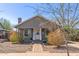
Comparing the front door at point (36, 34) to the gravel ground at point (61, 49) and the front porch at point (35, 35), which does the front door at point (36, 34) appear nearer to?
the front porch at point (35, 35)

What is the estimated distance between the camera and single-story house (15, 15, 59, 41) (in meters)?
6.89

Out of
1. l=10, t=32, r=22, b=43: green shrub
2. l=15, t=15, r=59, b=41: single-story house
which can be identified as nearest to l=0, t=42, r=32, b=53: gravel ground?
l=10, t=32, r=22, b=43: green shrub

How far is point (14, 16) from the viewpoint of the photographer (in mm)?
6867

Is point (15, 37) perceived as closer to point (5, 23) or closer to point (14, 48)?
point (14, 48)

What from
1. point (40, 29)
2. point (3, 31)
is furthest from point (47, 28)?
point (3, 31)

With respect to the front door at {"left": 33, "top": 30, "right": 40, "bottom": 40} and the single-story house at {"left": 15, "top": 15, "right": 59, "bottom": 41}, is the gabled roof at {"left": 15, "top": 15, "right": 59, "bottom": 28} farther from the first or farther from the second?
the front door at {"left": 33, "top": 30, "right": 40, "bottom": 40}

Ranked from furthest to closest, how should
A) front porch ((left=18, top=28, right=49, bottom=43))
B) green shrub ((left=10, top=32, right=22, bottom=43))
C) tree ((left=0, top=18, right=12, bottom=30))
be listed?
front porch ((left=18, top=28, right=49, bottom=43)), green shrub ((left=10, top=32, right=22, bottom=43)), tree ((left=0, top=18, right=12, bottom=30))

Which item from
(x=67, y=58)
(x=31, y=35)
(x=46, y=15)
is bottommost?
(x=67, y=58)

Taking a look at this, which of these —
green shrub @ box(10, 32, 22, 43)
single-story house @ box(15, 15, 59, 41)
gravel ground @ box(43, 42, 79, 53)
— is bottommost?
gravel ground @ box(43, 42, 79, 53)

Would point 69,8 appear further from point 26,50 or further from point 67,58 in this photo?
point 26,50

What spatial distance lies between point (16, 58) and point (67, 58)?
1.23m

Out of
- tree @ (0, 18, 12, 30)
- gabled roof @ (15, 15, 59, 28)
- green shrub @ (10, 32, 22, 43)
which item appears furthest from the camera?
green shrub @ (10, 32, 22, 43)

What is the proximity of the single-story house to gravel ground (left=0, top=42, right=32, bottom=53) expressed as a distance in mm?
272

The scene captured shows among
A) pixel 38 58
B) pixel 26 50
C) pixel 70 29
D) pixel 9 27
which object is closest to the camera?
pixel 38 58
